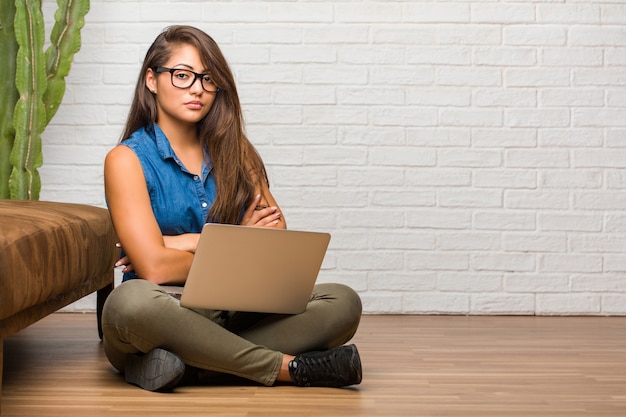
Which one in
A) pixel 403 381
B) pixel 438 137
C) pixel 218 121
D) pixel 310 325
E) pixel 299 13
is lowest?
pixel 403 381

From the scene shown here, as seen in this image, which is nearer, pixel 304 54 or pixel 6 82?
pixel 6 82

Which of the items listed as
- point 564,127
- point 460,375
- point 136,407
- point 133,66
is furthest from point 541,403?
point 133,66

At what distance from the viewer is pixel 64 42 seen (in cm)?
338

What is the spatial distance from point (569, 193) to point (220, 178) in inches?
70.1

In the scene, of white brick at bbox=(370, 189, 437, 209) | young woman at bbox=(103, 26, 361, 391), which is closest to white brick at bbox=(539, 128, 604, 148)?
white brick at bbox=(370, 189, 437, 209)

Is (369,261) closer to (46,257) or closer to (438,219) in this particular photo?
(438,219)

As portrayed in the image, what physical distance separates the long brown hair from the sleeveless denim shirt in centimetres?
4

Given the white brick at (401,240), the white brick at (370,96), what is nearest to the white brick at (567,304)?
the white brick at (401,240)

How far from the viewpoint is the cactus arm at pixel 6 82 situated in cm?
332

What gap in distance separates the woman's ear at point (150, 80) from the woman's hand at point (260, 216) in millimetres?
376

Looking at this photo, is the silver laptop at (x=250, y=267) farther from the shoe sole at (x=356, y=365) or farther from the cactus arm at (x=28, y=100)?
the cactus arm at (x=28, y=100)

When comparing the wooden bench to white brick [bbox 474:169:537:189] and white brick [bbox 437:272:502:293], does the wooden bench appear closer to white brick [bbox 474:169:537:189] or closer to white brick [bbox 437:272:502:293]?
white brick [bbox 437:272:502:293]

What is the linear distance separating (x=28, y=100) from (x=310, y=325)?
162 cm

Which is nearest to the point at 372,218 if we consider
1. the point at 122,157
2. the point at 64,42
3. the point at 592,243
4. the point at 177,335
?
the point at 592,243
